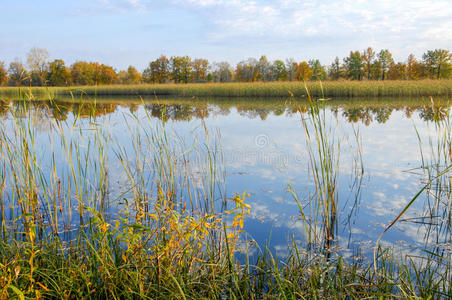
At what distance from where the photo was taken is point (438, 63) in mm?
35438

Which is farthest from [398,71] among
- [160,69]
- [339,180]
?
[339,180]

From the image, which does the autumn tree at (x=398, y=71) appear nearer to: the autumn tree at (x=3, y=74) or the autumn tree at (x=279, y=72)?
the autumn tree at (x=279, y=72)

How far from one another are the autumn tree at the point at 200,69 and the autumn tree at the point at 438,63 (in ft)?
98.4

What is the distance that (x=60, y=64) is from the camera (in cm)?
3525

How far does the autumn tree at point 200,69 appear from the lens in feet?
156

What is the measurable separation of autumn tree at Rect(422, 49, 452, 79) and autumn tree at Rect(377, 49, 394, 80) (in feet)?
14.9

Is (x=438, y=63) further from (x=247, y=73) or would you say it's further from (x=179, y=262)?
(x=179, y=262)

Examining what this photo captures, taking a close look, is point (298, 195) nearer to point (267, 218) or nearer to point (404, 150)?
point (267, 218)

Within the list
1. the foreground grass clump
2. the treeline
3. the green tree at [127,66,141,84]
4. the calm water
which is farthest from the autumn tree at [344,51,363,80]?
the foreground grass clump

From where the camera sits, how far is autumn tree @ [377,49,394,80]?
39.7 metres

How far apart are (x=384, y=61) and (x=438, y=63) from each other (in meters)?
6.20

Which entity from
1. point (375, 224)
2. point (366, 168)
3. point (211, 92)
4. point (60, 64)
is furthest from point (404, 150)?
point (60, 64)

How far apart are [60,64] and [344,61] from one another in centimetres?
3677

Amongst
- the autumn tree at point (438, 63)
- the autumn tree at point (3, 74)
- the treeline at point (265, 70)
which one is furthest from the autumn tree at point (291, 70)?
the autumn tree at point (3, 74)
